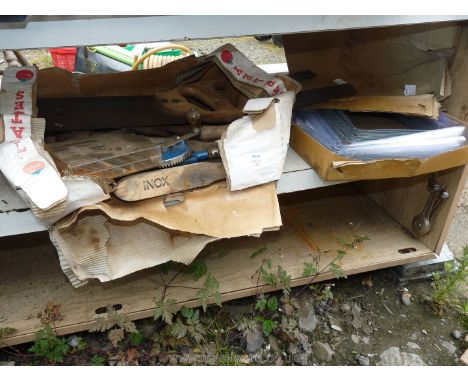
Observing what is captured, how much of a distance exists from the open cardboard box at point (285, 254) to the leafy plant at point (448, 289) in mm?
79

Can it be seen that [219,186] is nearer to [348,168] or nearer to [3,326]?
[348,168]

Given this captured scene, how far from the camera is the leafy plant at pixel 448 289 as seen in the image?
3.68 ft

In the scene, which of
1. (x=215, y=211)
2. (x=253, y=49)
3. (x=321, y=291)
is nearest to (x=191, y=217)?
(x=215, y=211)

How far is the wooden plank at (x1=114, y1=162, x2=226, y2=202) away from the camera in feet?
2.55

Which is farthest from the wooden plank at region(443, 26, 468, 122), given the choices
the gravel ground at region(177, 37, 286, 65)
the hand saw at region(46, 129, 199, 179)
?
the gravel ground at region(177, 37, 286, 65)

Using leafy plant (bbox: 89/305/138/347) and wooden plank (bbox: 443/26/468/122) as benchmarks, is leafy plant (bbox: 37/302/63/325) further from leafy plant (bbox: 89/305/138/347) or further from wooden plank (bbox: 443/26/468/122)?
wooden plank (bbox: 443/26/468/122)

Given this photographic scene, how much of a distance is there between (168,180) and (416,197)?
75 centimetres

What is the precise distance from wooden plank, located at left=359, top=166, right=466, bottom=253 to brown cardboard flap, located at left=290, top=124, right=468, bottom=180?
0.14 meters

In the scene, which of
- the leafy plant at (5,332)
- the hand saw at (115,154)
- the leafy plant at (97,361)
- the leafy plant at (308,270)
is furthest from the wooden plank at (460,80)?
the leafy plant at (5,332)

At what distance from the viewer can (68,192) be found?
691 mm

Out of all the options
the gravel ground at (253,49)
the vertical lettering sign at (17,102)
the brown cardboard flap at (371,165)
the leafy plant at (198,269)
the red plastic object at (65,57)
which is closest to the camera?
the vertical lettering sign at (17,102)

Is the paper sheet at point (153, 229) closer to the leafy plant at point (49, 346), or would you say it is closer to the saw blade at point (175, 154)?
the saw blade at point (175, 154)

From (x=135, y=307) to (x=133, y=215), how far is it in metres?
0.32

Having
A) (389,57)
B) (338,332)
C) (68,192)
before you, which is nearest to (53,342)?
(68,192)
